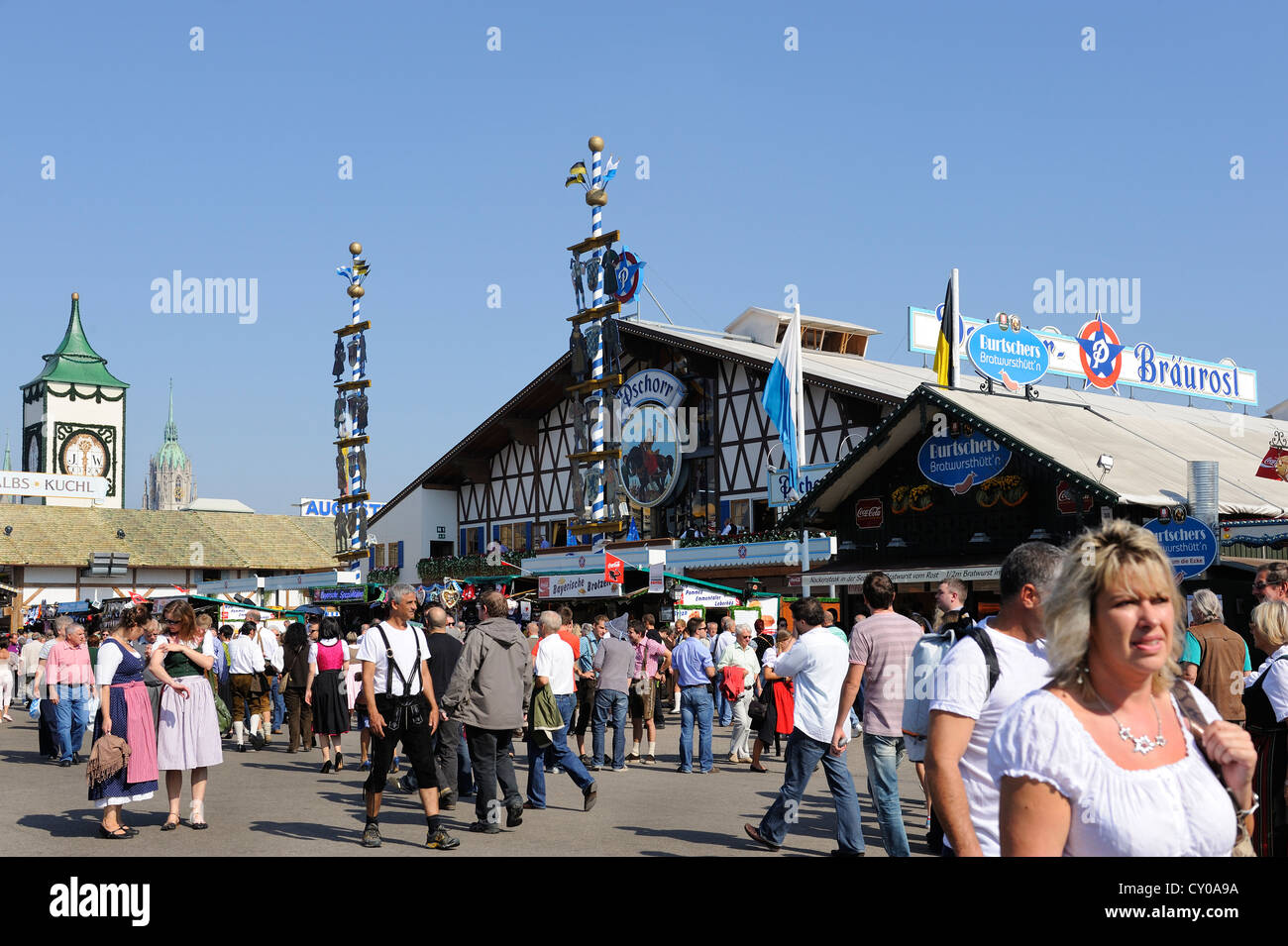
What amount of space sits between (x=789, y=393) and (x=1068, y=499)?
14.7 m

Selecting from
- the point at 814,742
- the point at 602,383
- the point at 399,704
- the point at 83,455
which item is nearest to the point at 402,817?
the point at 399,704

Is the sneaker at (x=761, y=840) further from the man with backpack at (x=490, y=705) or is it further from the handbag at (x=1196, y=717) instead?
the handbag at (x=1196, y=717)

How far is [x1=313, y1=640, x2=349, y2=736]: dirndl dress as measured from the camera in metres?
14.7

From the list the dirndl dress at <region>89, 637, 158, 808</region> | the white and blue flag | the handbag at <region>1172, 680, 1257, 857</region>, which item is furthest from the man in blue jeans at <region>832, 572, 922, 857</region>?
the white and blue flag

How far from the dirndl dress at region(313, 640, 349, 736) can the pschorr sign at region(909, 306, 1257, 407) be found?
22.7 m

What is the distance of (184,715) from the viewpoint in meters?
10.3

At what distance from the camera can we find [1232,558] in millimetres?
19062

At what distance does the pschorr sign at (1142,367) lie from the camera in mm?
37062

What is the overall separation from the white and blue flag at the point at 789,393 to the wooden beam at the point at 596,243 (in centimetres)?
657

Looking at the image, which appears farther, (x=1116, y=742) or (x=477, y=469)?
(x=477, y=469)

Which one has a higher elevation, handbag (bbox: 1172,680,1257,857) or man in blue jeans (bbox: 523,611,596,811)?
handbag (bbox: 1172,680,1257,857)

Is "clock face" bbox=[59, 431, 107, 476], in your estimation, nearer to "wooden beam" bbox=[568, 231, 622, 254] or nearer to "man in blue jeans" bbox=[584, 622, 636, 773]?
"wooden beam" bbox=[568, 231, 622, 254]

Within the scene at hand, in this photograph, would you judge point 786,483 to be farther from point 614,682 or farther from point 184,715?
point 184,715

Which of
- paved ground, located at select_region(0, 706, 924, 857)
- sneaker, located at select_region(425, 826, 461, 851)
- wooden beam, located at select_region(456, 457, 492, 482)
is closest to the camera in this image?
sneaker, located at select_region(425, 826, 461, 851)
